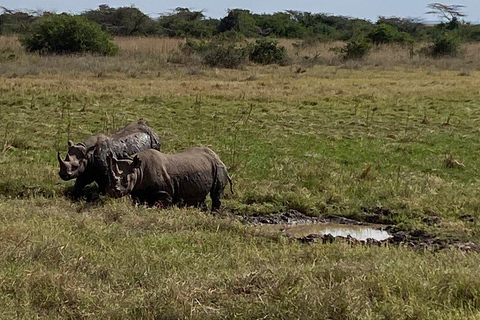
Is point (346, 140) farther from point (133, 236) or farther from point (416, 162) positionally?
point (133, 236)

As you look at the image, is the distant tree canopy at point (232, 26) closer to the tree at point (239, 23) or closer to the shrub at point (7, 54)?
the tree at point (239, 23)

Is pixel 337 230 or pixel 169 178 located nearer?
pixel 337 230

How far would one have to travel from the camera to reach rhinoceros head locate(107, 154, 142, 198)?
29.1 ft

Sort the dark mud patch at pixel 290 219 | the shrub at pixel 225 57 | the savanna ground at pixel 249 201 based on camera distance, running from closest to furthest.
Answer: the savanna ground at pixel 249 201, the dark mud patch at pixel 290 219, the shrub at pixel 225 57

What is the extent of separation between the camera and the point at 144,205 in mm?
8977

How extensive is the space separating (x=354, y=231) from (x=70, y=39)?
27.6 meters

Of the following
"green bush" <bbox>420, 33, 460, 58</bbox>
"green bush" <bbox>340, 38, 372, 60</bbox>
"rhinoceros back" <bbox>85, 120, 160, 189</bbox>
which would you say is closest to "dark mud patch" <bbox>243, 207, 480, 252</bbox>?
"rhinoceros back" <bbox>85, 120, 160, 189</bbox>

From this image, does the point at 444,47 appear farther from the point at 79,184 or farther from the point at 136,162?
the point at 136,162

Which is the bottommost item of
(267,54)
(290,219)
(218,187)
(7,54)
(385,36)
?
(7,54)

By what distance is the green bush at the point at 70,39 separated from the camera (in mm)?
33750

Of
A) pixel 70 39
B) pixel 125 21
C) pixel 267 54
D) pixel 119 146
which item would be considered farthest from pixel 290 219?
pixel 125 21

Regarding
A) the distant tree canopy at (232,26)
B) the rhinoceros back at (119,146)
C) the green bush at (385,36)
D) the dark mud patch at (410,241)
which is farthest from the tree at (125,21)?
Result: the dark mud patch at (410,241)

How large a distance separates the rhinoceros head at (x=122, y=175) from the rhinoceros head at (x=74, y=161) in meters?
0.91

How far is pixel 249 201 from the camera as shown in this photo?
33.6 feet
